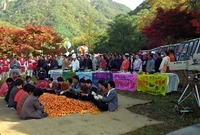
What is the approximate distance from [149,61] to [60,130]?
7275 millimetres

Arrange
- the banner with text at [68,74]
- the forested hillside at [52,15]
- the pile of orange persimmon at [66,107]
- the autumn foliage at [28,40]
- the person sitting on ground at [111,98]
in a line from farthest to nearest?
the forested hillside at [52,15], the autumn foliage at [28,40], the banner with text at [68,74], the person sitting on ground at [111,98], the pile of orange persimmon at [66,107]

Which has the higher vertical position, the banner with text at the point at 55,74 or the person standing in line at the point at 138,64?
the person standing in line at the point at 138,64

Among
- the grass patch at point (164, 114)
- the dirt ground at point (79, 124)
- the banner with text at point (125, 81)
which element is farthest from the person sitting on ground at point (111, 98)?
the banner with text at point (125, 81)

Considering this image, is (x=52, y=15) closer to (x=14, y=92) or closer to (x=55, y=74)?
(x=55, y=74)

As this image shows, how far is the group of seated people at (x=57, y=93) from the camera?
813cm

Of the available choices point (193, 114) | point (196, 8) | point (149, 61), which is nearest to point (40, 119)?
point (193, 114)

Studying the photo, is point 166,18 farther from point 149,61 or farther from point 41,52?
point 41,52

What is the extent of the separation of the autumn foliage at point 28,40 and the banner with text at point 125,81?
46.8 ft

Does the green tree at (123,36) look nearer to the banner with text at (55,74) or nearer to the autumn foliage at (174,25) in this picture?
the autumn foliage at (174,25)

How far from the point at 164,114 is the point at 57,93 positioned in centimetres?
439

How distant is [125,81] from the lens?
13.1m

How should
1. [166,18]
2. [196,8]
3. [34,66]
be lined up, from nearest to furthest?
[196,8] → [166,18] → [34,66]

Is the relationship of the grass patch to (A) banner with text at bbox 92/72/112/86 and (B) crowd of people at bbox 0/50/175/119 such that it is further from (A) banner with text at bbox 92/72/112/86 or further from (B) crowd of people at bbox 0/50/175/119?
(A) banner with text at bbox 92/72/112/86

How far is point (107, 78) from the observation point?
13523 mm
